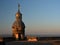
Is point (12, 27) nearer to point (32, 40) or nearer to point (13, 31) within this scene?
point (13, 31)

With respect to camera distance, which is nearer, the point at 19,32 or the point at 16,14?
the point at 19,32

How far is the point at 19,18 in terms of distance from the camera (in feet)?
418

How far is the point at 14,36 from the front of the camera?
411 feet

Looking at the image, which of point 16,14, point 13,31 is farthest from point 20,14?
point 13,31

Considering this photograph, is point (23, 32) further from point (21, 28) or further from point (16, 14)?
point (16, 14)

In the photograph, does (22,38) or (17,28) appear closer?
(17,28)

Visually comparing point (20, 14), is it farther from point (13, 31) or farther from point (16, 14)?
point (13, 31)

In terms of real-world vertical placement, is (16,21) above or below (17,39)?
above

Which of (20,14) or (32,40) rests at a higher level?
(20,14)

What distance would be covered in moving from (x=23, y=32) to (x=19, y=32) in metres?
3.05

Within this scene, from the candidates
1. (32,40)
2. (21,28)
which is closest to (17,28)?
(21,28)

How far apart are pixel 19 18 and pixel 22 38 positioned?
32.5 feet

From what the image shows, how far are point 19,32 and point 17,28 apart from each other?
2021mm

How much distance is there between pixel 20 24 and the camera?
122 m
